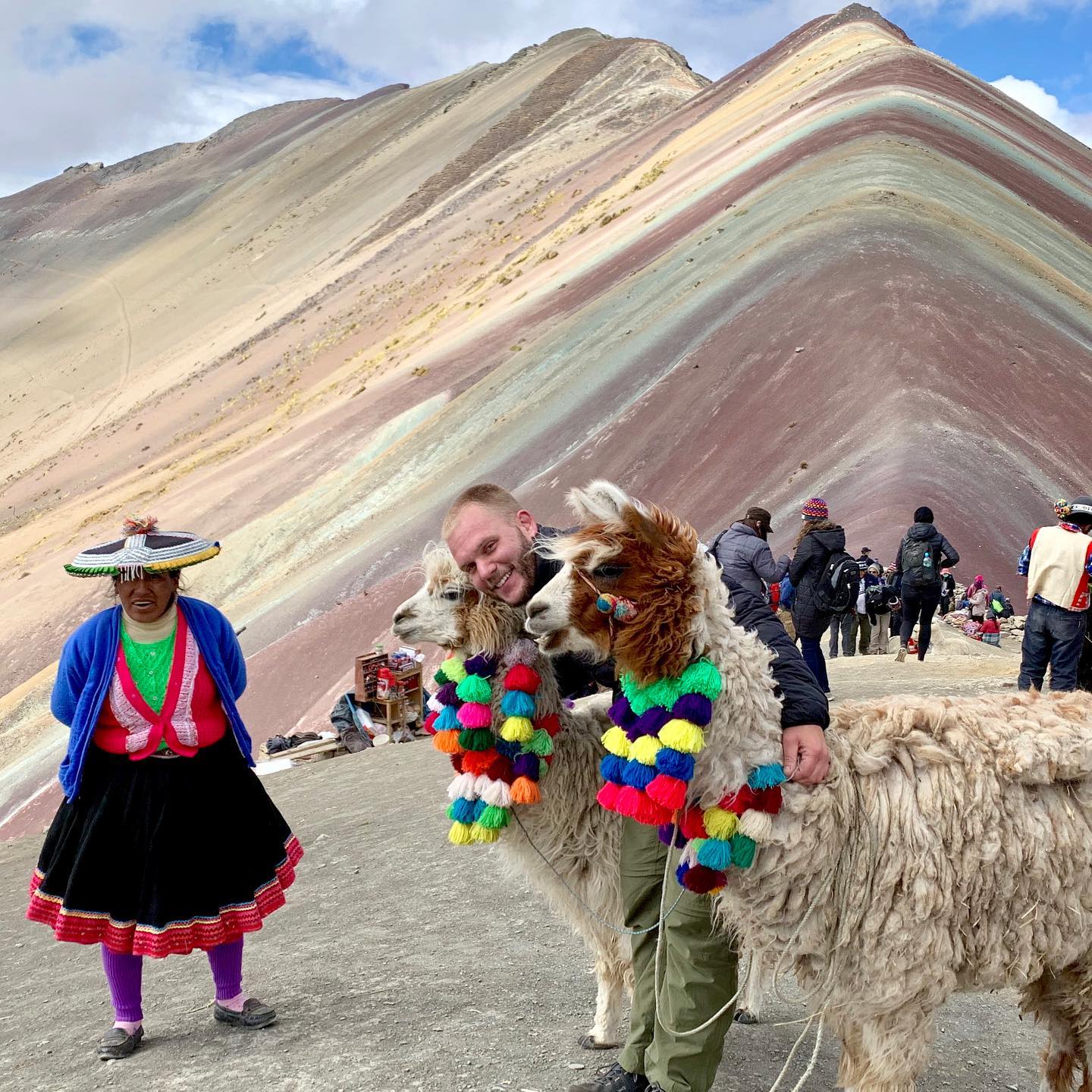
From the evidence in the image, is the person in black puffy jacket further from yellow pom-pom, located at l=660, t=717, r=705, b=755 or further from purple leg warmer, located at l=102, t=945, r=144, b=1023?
yellow pom-pom, located at l=660, t=717, r=705, b=755

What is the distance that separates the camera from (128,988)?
3740mm

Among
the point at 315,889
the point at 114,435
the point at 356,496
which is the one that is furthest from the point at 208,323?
the point at 315,889

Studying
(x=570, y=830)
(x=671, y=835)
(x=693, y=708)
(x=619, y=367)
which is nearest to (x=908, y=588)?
(x=570, y=830)

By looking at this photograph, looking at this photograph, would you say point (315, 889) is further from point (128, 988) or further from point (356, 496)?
point (356, 496)

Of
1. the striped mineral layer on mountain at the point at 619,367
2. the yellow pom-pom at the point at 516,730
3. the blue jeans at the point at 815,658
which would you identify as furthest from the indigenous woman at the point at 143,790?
the striped mineral layer on mountain at the point at 619,367

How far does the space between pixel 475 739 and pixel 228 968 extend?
1183mm

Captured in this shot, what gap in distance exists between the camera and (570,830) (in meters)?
3.60

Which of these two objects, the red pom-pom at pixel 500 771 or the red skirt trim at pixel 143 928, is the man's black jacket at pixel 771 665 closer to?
the red pom-pom at pixel 500 771

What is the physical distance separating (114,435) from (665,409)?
3420 cm

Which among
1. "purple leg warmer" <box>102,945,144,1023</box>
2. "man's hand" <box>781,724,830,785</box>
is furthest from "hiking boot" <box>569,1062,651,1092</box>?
"purple leg warmer" <box>102,945,144,1023</box>

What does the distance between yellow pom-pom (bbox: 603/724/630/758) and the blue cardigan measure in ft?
4.41

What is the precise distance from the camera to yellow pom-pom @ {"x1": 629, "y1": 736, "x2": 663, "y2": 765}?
270 centimetres

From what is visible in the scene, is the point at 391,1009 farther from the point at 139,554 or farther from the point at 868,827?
the point at 868,827

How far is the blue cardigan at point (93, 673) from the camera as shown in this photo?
11.7 ft
